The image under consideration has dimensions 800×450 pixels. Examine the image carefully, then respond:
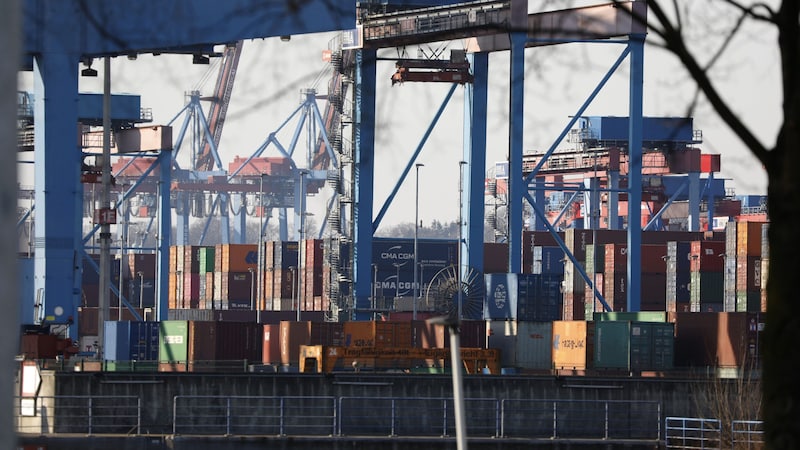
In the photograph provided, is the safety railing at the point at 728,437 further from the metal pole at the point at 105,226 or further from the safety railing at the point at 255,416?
the metal pole at the point at 105,226

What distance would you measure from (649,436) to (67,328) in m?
21.3

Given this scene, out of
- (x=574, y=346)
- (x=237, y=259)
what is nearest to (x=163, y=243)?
(x=237, y=259)

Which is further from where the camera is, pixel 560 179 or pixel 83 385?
pixel 560 179

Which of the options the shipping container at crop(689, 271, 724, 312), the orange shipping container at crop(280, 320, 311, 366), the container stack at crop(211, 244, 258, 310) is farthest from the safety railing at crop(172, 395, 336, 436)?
the container stack at crop(211, 244, 258, 310)

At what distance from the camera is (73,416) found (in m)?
30.6

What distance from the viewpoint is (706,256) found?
63.9 meters

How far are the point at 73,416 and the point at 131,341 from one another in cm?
2195

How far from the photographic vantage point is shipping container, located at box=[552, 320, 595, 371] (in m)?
45.6

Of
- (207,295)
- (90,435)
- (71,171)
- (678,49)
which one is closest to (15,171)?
(678,49)

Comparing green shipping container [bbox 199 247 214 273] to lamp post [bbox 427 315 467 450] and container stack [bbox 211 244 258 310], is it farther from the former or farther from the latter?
lamp post [bbox 427 315 467 450]

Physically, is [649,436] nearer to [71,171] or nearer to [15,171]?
[71,171]

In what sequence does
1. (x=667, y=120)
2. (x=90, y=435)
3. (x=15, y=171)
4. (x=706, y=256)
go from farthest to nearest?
(x=706, y=256), (x=90, y=435), (x=667, y=120), (x=15, y=171)

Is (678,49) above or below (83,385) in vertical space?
above

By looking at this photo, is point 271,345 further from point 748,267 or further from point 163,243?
point 163,243
